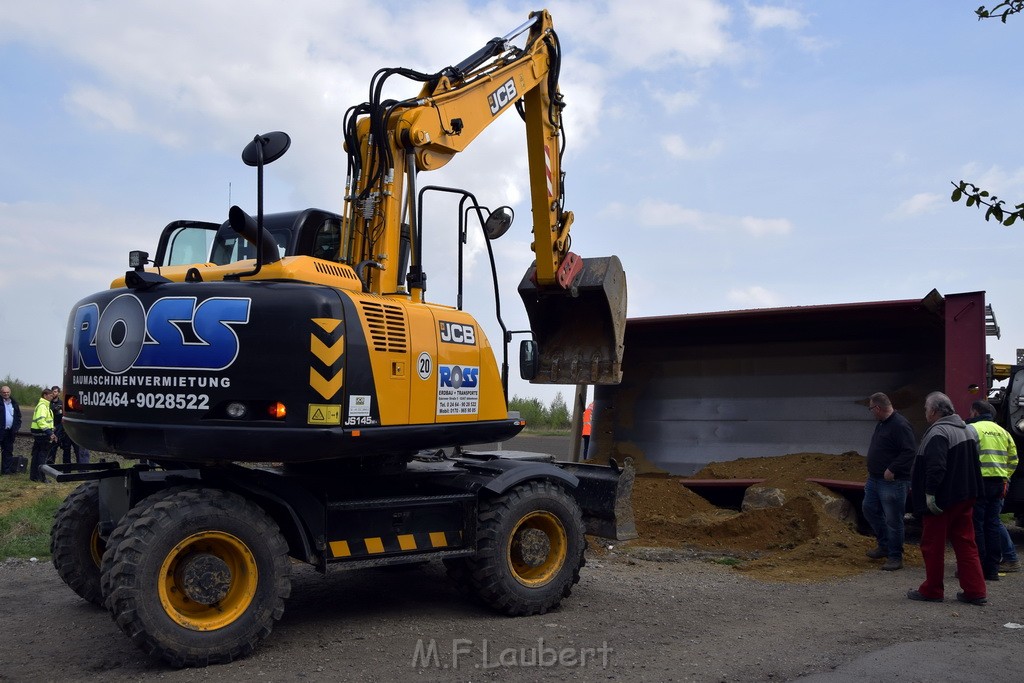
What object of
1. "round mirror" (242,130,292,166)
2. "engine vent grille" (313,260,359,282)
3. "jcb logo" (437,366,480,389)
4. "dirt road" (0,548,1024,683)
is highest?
"round mirror" (242,130,292,166)

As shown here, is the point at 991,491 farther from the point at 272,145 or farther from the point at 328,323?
the point at 272,145

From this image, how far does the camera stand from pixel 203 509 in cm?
533

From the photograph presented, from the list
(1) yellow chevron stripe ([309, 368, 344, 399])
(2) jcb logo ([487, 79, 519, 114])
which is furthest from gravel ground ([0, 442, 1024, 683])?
(2) jcb logo ([487, 79, 519, 114])

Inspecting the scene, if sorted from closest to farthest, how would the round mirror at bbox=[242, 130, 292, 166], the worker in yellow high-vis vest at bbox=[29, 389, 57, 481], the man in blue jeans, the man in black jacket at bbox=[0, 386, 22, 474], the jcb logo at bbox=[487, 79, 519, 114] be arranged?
the round mirror at bbox=[242, 130, 292, 166], the jcb logo at bbox=[487, 79, 519, 114], the man in blue jeans, the worker in yellow high-vis vest at bbox=[29, 389, 57, 481], the man in black jacket at bbox=[0, 386, 22, 474]

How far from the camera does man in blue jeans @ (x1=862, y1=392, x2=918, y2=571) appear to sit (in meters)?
8.10

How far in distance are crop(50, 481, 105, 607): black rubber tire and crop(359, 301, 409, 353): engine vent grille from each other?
2.50m

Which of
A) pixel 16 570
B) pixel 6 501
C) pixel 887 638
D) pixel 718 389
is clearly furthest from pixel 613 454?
pixel 6 501

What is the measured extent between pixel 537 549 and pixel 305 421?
2083mm

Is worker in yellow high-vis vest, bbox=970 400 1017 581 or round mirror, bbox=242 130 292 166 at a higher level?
round mirror, bbox=242 130 292 166

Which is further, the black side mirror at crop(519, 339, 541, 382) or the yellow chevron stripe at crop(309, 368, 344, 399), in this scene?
the black side mirror at crop(519, 339, 541, 382)

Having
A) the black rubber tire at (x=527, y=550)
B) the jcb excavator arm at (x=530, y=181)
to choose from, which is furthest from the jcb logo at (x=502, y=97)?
the black rubber tire at (x=527, y=550)

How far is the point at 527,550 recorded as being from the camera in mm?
6680

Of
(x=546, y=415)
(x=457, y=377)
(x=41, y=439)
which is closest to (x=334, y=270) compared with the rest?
(x=457, y=377)

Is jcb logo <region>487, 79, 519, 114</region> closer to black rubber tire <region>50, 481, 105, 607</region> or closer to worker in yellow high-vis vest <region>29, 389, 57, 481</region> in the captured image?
black rubber tire <region>50, 481, 105, 607</region>
